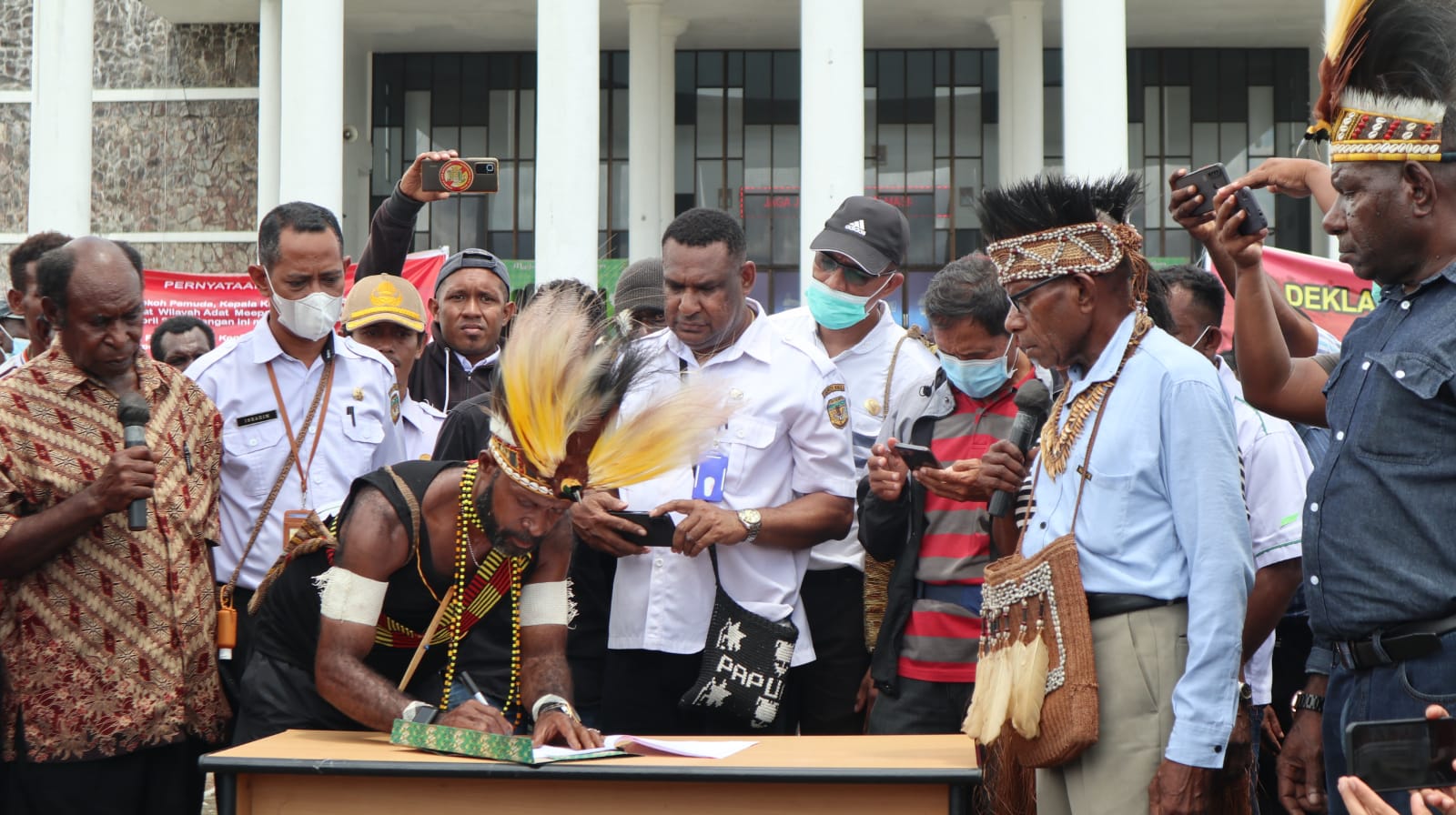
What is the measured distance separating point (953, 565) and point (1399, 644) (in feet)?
6.36

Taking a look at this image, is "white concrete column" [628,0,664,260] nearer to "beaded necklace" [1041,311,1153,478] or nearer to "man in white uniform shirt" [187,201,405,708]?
"man in white uniform shirt" [187,201,405,708]

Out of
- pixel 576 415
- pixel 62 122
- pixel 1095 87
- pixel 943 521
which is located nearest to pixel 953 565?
pixel 943 521

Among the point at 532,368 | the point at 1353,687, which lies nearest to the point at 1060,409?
the point at 1353,687

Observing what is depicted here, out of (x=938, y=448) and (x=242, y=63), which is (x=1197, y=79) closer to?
(x=242, y=63)

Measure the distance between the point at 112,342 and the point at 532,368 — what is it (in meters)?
1.41

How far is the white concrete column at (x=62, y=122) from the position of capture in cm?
2241

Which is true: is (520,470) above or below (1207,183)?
below

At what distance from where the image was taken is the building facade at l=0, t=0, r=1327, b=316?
985 inches

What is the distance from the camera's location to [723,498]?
16.8 feet

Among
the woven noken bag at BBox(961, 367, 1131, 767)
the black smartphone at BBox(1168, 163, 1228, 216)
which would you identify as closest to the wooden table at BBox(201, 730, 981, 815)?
the woven noken bag at BBox(961, 367, 1131, 767)

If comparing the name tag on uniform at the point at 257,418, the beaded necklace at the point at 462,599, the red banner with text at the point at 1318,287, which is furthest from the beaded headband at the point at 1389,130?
the red banner with text at the point at 1318,287

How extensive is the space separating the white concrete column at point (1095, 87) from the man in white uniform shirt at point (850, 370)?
14479mm

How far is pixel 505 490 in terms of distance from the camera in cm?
396

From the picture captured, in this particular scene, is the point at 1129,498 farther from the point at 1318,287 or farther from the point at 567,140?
the point at 567,140
